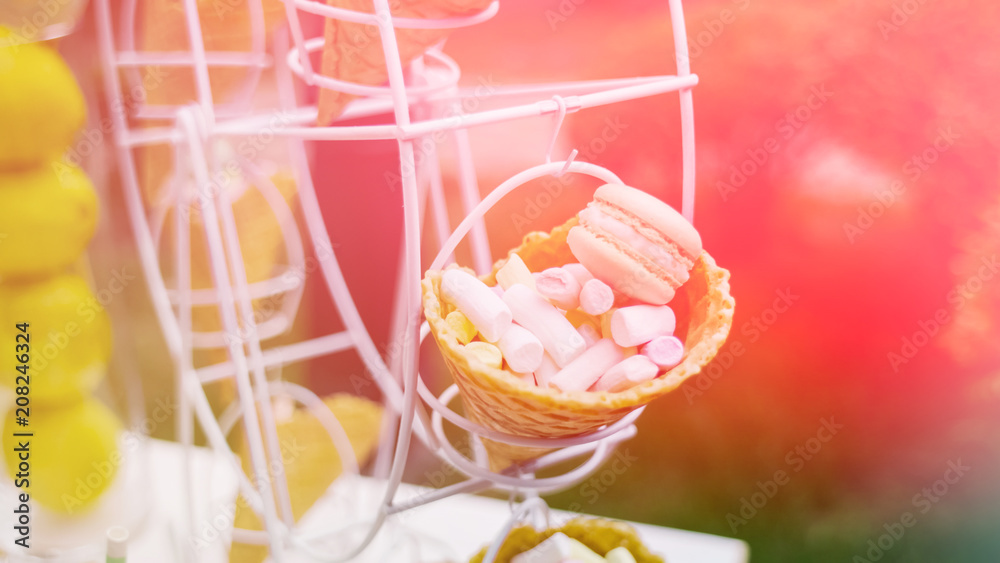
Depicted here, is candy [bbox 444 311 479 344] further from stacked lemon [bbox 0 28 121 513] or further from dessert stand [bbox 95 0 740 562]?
stacked lemon [bbox 0 28 121 513]

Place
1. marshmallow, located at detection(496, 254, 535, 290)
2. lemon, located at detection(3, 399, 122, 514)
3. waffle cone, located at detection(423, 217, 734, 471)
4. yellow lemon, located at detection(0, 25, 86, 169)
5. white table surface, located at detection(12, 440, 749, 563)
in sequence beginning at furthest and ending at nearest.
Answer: white table surface, located at detection(12, 440, 749, 563) < lemon, located at detection(3, 399, 122, 514) < yellow lemon, located at detection(0, 25, 86, 169) < marshmallow, located at detection(496, 254, 535, 290) < waffle cone, located at detection(423, 217, 734, 471)

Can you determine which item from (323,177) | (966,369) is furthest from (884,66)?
(323,177)

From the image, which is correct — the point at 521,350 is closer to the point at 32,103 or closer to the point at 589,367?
the point at 589,367

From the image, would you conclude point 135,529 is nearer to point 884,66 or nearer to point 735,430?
point 735,430

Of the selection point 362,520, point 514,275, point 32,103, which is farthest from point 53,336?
point 514,275

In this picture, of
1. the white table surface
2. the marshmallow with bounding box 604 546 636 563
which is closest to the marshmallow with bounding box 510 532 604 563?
the marshmallow with bounding box 604 546 636 563

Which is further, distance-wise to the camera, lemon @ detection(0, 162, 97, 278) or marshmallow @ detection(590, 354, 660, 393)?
lemon @ detection(0, 162, 97, 278)
